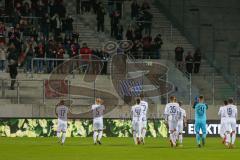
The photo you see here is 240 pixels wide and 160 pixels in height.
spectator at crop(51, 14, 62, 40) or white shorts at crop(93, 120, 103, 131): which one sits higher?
spectator at crop(51, 14, 62, 40)

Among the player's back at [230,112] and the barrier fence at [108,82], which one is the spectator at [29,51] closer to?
the barrier fence at [108,82]

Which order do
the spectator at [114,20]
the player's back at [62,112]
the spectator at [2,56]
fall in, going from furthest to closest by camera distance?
the spectator at [114,20] < the spectator at [2,56] < the player's back at [62,112]

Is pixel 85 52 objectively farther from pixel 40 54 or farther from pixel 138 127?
pixel 138 127

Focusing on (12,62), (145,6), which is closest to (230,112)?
(12,62)

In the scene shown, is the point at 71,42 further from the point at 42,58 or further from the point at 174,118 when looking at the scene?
the point at 174,118

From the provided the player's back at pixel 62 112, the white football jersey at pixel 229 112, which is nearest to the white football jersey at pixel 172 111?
the white football jersey at pixel 229 112

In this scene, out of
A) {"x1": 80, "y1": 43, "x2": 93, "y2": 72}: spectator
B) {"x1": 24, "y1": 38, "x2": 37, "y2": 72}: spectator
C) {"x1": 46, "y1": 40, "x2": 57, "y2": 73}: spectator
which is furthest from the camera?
{"x1": 80, "y1": 43, "x2": 93, "y2": 72}: spectator

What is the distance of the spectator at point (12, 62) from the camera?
48.7 m

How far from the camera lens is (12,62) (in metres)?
49.1

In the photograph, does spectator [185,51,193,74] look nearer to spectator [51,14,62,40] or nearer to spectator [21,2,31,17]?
spectator [51,14,62,40]

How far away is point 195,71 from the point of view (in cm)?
5578

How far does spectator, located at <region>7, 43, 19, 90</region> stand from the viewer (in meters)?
48.7

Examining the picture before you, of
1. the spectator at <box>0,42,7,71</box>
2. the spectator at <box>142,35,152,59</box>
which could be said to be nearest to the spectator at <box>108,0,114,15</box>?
the spectator at <box>142,35,152,59</box>

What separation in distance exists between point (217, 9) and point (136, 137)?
974 inches
